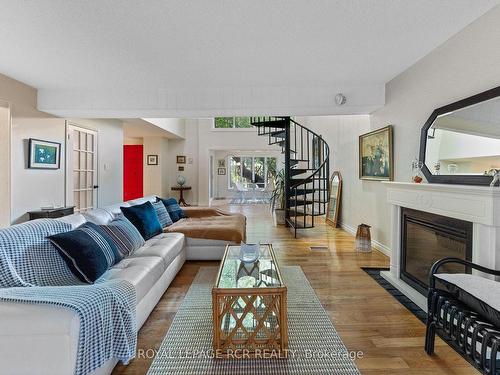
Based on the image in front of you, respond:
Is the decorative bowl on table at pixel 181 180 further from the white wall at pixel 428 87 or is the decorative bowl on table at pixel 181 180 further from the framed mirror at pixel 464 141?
the framed mirror at pixel 464 141

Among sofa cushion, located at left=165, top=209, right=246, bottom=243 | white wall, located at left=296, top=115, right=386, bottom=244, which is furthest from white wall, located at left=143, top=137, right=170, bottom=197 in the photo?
sofa cushion, located at left=165, top=209, right=246, bottom=243

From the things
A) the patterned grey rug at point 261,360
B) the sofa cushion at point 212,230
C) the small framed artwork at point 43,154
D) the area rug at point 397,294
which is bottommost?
the patterned grey rug at point 261,360

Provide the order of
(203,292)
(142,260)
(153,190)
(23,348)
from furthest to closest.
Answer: (153,190) → (203,292) → (142,260) → (23,348)

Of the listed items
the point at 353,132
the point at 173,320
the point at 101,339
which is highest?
the point at 353,132

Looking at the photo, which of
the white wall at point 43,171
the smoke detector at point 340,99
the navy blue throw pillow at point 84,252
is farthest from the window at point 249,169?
the navy blue throw pillow at point 84,252

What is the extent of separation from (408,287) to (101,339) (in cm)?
280

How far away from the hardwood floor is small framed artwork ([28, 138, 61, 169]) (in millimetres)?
2676

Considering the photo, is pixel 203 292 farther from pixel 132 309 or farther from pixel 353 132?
pixel 353 132

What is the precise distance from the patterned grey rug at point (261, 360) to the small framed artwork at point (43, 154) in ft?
10.7

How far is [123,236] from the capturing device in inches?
113

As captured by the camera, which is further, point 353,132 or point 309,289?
point 353,132

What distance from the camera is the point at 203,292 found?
9.78 feet

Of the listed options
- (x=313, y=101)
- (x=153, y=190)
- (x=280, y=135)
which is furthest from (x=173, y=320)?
(x=153, y=190)

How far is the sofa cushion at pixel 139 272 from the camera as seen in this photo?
2193 millimetres
